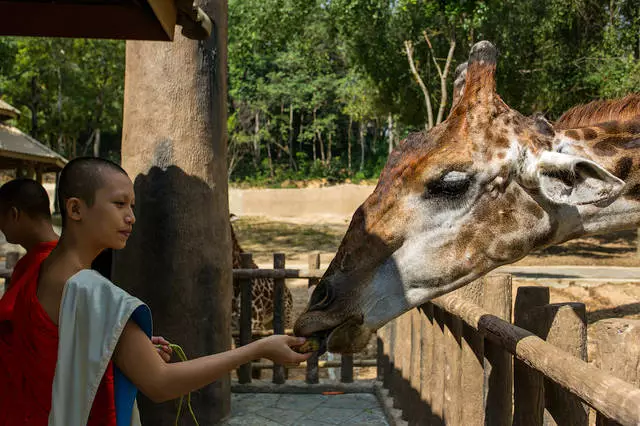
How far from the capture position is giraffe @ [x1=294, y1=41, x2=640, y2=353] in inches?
96.1

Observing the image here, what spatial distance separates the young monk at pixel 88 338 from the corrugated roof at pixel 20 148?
12779 millimetres

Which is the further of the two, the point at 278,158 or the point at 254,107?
the point at 278,158

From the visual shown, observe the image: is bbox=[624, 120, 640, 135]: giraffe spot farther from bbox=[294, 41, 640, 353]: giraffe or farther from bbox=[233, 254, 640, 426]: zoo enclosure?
bbox=[233, 254, 640, 426]: zoo enclosure

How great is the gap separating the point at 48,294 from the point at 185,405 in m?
2.64

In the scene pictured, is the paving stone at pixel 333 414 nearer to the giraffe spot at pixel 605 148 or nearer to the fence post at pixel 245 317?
the fence post at pixel 245 317

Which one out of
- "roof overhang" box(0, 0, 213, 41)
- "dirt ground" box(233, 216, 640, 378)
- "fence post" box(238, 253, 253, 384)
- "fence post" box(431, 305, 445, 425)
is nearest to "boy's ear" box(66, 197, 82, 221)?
"roof overhang" box(0, 0, 213, 41)

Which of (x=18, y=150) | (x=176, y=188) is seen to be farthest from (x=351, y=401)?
(x=18, y=150)

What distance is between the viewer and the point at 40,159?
49.1ft

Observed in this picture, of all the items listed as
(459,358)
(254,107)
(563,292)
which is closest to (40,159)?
(563,292)

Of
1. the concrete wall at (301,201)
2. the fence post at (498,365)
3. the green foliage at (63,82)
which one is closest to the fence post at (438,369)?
the fence post at (498,365)

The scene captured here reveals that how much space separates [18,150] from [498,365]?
1326cm

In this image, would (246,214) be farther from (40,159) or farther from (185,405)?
(185,405)

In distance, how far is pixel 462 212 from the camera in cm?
248

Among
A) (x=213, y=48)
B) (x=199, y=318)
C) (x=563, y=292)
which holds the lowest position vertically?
(x=563, y=292)
